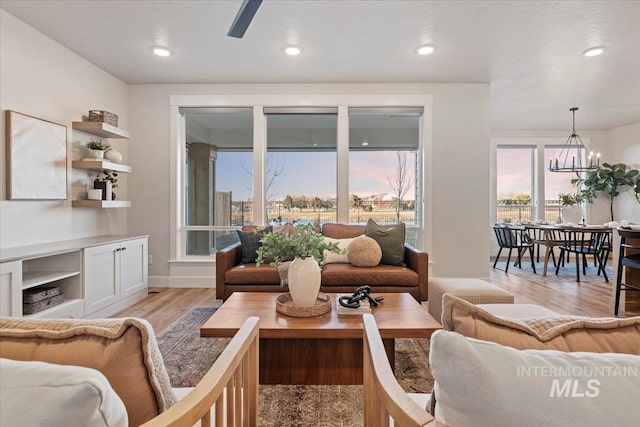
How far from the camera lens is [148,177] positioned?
14.1 ft

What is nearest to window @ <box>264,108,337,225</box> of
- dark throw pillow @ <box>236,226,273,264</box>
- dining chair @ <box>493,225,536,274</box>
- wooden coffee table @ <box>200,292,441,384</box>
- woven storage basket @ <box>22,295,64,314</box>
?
dark throw pillow @ <box>236,226,273,264</box>

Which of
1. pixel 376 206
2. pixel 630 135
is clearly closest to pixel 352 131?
pixel 376 206

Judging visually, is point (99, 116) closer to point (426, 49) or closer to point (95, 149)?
point (95, 149)

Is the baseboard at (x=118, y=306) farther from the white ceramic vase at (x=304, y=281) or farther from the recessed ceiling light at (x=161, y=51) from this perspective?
the recessed ceiling light at (x=161, y=51)

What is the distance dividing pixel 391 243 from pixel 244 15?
7.78 feet

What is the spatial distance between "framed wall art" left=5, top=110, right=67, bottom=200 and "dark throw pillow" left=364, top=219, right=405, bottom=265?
3168 millimetres

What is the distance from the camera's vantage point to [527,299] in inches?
150

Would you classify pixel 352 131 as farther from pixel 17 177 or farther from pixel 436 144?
pixel 17 177

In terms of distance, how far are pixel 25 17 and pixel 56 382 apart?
3678mm

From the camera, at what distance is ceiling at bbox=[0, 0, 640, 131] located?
2650 mm

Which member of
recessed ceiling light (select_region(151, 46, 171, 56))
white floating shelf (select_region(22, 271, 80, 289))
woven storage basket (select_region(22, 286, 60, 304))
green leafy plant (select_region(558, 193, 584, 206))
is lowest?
woven storage basket (select_region(22, 286, 60, 304))

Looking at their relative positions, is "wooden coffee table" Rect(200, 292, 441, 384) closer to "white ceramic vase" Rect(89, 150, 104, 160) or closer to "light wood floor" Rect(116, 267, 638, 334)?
"light wood floor" Rect(116, 267, 638, 334)

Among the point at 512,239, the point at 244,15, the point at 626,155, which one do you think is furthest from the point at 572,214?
the point at 244,15

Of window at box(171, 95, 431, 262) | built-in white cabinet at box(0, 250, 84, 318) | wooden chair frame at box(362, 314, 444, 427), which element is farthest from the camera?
window at box(171, 95, 431, 262)
